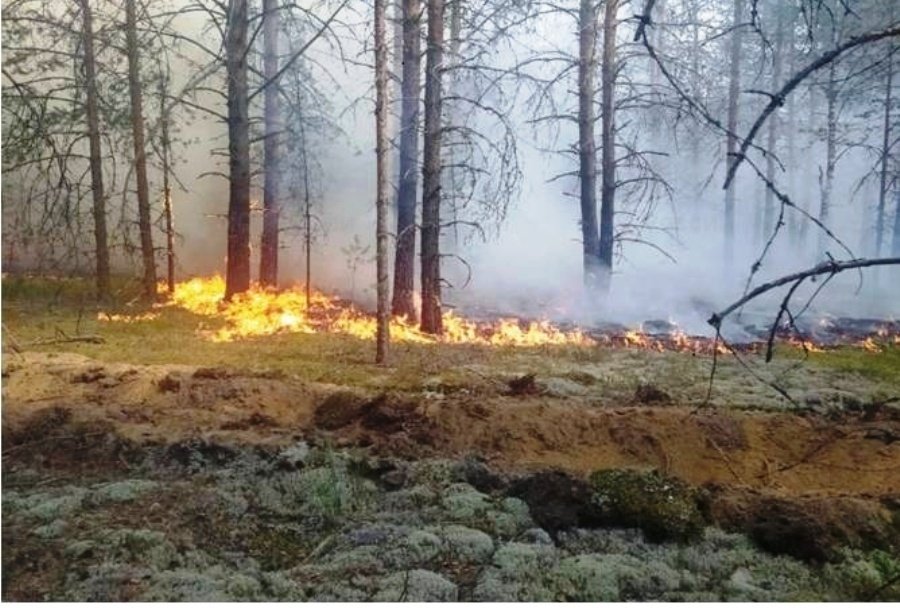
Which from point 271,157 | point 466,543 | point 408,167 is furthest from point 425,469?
point 408,167

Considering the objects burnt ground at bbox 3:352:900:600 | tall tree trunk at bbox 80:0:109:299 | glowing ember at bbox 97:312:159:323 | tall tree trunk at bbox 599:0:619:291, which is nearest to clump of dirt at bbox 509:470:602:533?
burnt ground at bbox 3:352:900:600

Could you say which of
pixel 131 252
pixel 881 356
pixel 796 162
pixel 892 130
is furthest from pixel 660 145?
pixel 131 252

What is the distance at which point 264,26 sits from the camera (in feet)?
13.9

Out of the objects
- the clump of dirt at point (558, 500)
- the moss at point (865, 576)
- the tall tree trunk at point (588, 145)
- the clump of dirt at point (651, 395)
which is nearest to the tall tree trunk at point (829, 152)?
the clump of dirt at point (651, 395)

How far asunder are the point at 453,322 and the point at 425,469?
1805mm

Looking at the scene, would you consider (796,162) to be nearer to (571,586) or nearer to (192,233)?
(571,586)

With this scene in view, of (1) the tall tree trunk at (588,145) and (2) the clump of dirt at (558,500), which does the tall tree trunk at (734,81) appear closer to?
(1) the tall tree trunk at (588,145)

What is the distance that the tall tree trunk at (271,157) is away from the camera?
13.9 feet

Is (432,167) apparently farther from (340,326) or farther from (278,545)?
(278,545)

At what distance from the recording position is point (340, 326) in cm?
473

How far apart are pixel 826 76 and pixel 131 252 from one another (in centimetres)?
385

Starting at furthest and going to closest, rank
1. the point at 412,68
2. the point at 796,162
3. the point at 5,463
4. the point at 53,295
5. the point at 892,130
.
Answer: the point at 412,68 < the point at 796,162 < the point at 892,130 < the point at 53,295 < the point at 5,463

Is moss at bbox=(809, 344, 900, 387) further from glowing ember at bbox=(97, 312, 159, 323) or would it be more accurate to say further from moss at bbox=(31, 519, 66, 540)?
moss at bbox=(31, 519, 66, 540)

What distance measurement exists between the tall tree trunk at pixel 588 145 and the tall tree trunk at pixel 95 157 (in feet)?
8.85
